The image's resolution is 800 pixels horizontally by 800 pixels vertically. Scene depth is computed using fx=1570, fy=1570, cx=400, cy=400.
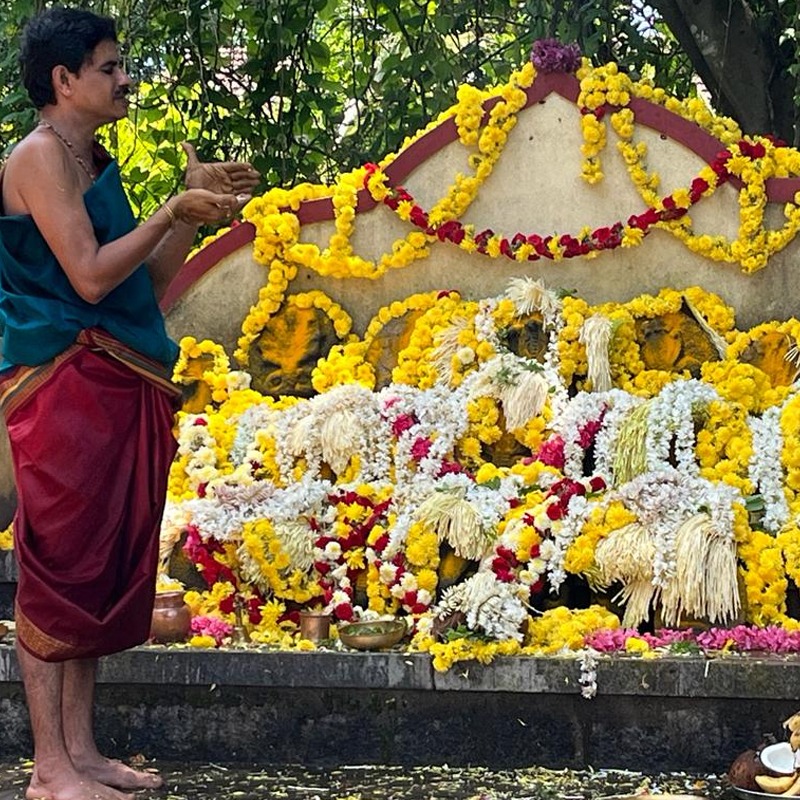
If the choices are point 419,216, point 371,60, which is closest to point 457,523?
point 419,216

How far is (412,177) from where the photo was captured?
672 cm

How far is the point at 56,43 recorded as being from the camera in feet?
13.7

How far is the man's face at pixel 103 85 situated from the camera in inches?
165

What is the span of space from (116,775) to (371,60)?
582cm

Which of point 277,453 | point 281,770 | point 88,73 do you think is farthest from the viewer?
point 277,453

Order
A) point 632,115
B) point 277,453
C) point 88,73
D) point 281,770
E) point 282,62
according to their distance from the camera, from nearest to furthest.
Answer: point 88,73 → point 281,770 → point 277,453 → point 632,115 → point 282,62

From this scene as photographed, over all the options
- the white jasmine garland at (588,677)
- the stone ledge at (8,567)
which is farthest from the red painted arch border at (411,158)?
the white jasmine garland at (588,677)

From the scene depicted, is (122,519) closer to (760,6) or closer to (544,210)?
(544,210)

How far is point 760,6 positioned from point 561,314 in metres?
3.02

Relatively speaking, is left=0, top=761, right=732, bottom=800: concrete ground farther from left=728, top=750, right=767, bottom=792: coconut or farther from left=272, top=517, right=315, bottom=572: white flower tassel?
left=272, top=517, right=315, bottom=572: white flower tassel

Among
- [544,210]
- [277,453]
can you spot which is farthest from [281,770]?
[544,210]

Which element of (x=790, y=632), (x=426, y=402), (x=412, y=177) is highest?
(x=412, y=177)

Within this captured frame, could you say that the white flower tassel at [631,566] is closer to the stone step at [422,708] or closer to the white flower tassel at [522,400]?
the stone step at [422,708]

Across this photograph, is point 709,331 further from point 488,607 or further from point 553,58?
point 488,607
